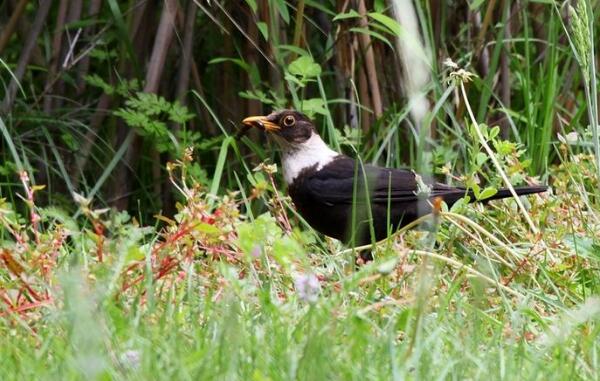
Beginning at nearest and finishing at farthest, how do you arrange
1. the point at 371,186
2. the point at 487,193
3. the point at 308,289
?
the point at 308,289 < the point at 487,193 < the point at 371,186

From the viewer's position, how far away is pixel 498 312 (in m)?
3.65

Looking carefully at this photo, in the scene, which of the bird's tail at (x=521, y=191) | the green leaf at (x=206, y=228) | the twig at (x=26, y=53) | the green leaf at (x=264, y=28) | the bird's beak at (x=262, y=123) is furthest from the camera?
the twig at (x=26, y=53)

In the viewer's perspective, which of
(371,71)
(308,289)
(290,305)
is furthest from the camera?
(371,71)

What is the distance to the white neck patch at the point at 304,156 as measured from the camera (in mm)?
5326

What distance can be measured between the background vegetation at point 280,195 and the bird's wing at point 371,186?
0.13 meters

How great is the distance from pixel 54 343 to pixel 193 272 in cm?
92

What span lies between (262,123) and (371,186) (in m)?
0.64

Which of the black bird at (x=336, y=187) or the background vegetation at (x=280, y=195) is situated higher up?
the background vegetation at (x=280, y=195)

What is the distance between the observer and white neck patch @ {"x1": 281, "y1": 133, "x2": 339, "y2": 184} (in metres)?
5.33

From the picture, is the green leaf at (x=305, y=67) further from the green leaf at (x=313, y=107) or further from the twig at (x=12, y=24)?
the twig at (x=12, y=24)

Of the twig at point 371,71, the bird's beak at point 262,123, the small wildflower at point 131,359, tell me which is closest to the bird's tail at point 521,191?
the bird's beak at point 262,123

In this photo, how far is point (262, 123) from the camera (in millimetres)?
5312

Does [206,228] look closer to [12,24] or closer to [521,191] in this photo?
[521,191]

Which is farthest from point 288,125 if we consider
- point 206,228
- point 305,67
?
point 206,228
